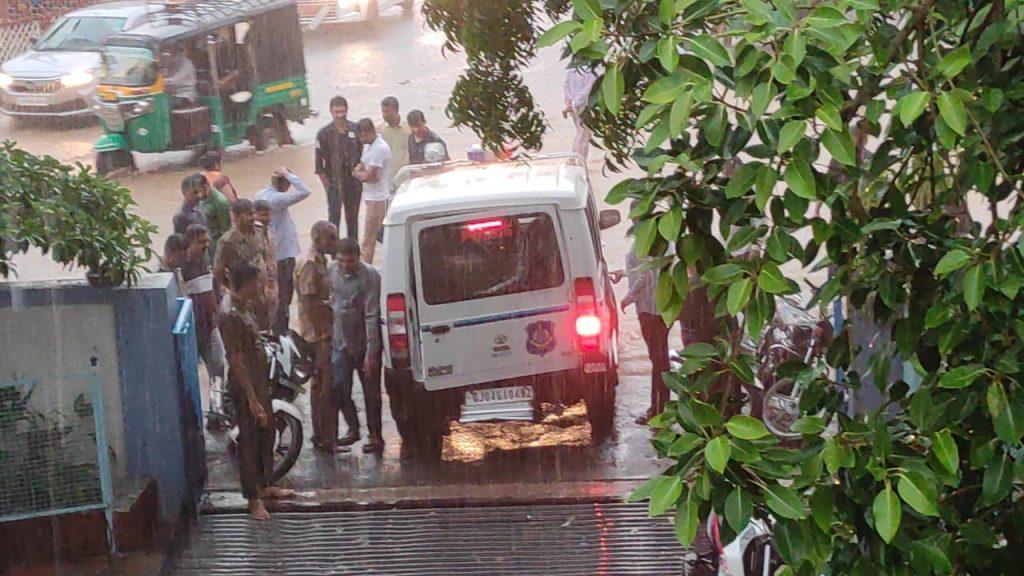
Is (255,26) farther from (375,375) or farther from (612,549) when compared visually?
(612,549)

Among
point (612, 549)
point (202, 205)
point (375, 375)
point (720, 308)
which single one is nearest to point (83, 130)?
point (202, 205)

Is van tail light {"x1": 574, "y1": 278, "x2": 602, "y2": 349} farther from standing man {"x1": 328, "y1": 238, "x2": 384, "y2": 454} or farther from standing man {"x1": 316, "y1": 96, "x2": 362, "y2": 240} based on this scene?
standing man {"x1": 316, "y1": 96, "x2": 362, "y2": 240}

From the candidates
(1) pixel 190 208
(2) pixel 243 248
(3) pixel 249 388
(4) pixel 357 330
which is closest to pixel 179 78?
(1) pixel 190 208

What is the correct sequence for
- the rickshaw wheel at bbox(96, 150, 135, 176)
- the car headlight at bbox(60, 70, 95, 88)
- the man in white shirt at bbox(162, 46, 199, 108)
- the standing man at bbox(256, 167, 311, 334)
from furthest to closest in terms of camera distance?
the car headlight at bbox(60, 70, 95, 88), the man in white shirt at bbox(162, 46, 199, 108), the rickshaw wheel at bbox(96, 150, 135, 176), the standing man at bbox(256, 167, 311, 334)

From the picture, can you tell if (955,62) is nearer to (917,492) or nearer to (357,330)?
(917,492)

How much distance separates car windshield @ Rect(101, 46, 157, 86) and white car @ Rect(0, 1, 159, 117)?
773 millimetres

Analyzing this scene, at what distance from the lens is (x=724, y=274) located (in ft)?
8.11

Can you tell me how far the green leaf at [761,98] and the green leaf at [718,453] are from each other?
0.58 metres

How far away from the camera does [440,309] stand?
26.3ft

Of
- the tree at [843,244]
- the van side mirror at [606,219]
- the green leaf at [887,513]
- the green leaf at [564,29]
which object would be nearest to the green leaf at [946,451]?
the tree at [843,244]

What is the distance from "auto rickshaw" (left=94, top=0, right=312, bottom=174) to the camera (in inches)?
639

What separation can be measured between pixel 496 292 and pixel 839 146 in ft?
18.6

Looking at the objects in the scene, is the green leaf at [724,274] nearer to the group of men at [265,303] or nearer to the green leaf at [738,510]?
the green leaf at [738,510]

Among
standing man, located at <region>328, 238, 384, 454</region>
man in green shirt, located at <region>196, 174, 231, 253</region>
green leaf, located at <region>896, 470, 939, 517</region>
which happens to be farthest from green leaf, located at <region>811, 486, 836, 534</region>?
man in green shirt, located at <region>196, 174, 231, 253</region>
